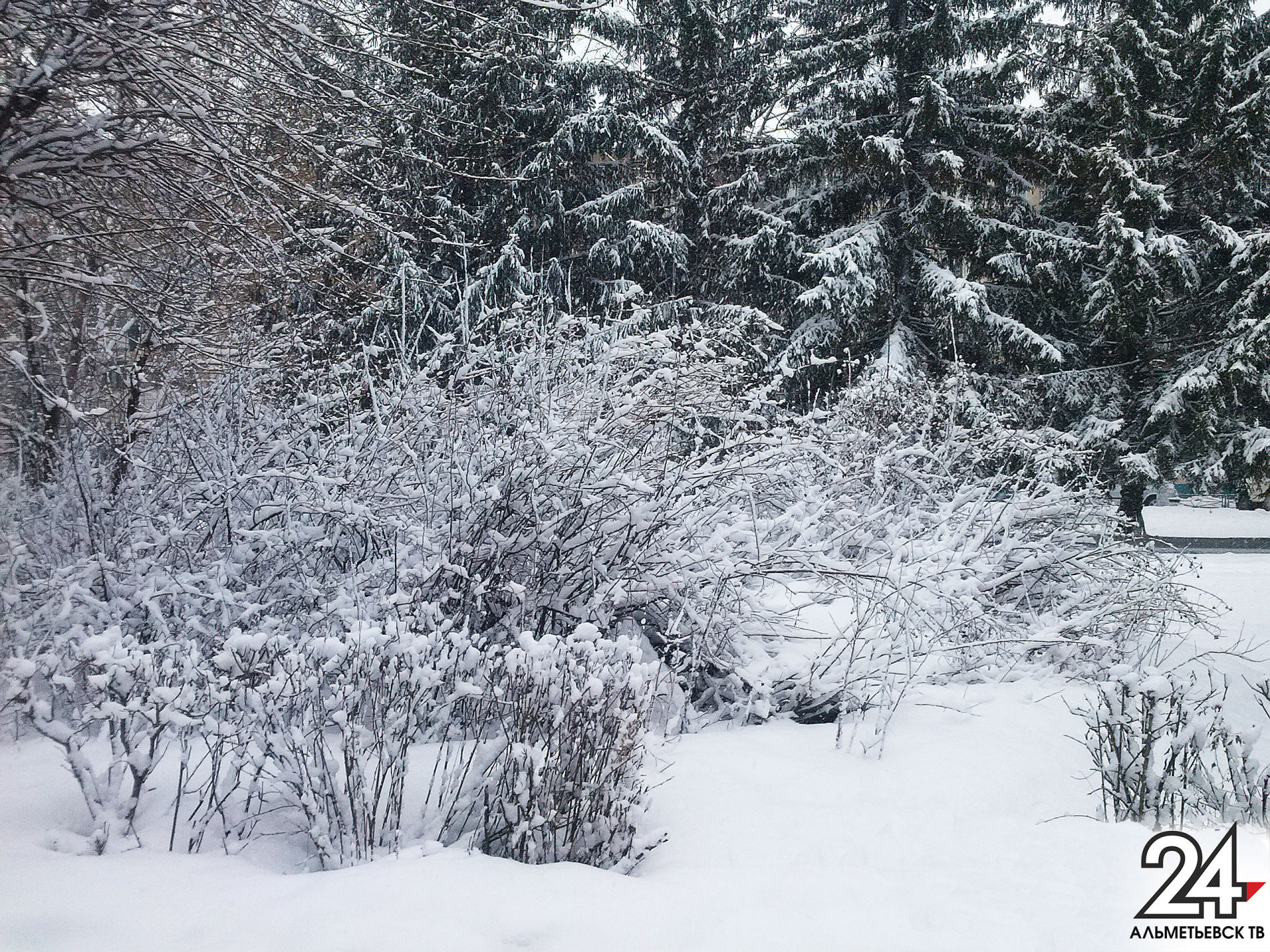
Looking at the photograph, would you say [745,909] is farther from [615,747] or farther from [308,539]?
[308,539]

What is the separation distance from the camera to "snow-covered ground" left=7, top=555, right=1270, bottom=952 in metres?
2.16

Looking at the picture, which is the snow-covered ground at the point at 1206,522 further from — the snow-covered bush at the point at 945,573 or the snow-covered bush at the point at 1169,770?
the snow-covered bush at the point at 1169,770

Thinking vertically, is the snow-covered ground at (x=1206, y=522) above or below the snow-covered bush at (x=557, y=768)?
above

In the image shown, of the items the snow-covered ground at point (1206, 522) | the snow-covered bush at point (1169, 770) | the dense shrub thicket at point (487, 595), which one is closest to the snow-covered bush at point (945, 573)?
the dense shrub thicket at point (487, 595)

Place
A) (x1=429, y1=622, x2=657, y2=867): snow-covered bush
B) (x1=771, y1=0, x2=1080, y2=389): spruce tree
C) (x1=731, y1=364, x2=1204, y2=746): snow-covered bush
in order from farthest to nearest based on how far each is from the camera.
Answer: (x1=771, y1=0, x2=1080, y2=389): spruce tree < (x1=731, y1=364, x2=1204, y2=746): snow-covered bush < (x1=429, y1=622, x2=657, y2=867): snow-covered bush

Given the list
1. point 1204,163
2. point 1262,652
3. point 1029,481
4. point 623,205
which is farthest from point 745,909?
point 1204,163

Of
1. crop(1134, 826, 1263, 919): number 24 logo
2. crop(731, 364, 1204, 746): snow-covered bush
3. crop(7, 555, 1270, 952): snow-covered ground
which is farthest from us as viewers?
crop(731, 364, 1204, 746): snow-covered bush

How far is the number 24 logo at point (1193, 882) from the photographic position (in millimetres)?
2570

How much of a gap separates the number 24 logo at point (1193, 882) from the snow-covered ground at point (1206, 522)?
16.5 metres

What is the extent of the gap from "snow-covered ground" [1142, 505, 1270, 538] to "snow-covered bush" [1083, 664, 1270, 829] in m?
16.0

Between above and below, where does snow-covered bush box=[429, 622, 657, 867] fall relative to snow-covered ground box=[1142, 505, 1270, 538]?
below

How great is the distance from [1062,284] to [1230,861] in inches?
578

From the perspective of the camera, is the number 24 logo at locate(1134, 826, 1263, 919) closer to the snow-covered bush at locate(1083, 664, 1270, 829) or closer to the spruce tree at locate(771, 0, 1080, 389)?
the snow-covered bush at locate(1083, 664, 1270, 829)

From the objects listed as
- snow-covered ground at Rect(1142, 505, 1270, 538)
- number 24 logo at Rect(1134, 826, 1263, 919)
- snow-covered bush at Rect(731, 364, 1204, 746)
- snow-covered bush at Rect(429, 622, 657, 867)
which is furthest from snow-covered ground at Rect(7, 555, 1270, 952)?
snow-covered ground at Rect(1142, 505, 1270, 538)
